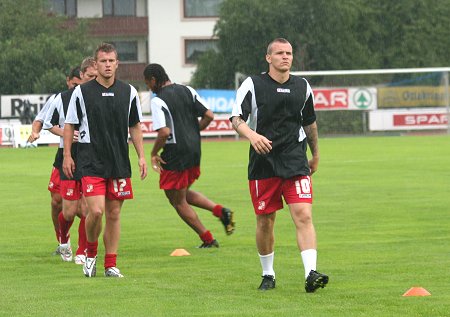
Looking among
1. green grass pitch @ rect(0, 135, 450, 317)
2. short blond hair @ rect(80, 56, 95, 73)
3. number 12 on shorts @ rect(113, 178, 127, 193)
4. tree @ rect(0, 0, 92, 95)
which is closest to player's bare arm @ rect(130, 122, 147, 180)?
number 12 on shorts @ rect(113, 178, 127, 193)

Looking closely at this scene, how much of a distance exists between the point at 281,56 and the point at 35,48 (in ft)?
171

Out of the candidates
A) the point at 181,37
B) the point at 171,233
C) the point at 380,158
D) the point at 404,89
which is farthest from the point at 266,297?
the point at 181,37

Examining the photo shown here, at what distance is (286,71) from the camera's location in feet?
34.0

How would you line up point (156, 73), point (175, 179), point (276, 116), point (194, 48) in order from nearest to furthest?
point (276, 116), point (156, 73), point (175, 179), point (194, 48)

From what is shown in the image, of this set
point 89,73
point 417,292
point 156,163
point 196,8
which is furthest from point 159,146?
point 196,8

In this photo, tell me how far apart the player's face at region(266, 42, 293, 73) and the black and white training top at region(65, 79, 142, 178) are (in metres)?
1.74

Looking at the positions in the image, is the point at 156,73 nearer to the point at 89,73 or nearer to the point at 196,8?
the point at 89,73

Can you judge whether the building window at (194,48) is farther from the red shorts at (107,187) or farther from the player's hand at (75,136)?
the red shorts at (107,187)

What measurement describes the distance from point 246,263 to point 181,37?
6493 cm

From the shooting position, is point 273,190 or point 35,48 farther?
point 35,48

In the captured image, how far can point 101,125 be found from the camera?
11492mm

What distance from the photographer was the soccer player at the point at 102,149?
1146cm

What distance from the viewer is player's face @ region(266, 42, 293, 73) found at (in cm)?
1028

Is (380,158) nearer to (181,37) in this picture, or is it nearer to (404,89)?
(404,89)
